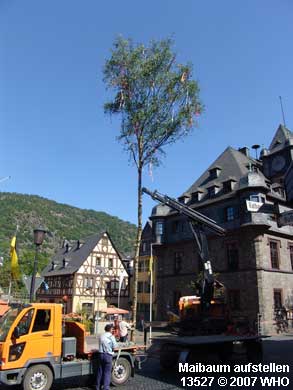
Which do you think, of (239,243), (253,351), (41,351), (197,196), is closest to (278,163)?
(197,196)

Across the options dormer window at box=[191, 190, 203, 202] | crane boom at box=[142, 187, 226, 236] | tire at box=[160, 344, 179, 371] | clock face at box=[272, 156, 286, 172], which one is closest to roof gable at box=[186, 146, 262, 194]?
dormer window at box=[191, 190, 203, 202]

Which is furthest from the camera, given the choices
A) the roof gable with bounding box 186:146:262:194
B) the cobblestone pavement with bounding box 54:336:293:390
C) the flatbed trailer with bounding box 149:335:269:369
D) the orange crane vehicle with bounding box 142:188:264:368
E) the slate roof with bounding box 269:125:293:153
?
the slate roof with bounding box 269:125:293:153

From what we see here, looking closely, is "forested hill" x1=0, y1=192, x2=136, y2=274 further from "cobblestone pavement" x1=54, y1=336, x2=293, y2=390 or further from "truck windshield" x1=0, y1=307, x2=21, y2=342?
"truck windshield" x1=0, y1=307, x2=21, y2=342

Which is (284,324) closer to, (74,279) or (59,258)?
(74,279)

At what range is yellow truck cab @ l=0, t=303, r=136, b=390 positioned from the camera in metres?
8.72

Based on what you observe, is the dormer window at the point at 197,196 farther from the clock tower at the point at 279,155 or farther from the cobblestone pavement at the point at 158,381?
the cobblestone pavement at the point at 158,381

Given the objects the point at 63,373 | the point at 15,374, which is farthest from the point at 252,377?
the point at 15,374

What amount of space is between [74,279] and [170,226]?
15.6 meters

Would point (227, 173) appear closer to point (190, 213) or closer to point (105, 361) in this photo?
point (190, 213)

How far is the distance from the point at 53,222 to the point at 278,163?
120 metres

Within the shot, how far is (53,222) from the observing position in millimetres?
145750

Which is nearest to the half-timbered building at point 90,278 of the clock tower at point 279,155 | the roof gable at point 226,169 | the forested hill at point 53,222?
the roof gable at point 226,169

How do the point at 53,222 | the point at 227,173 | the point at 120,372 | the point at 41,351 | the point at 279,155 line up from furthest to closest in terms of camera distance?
1. the point at 53,222
2. the point at 279,155
3. the point at 227,173
4. the point at 120,372
5. the point at 41,351

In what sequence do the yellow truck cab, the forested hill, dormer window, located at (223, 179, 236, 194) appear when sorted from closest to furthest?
the yellow truck cab
dormer window, located at (223, 179, 236, 194)
the forested hill
